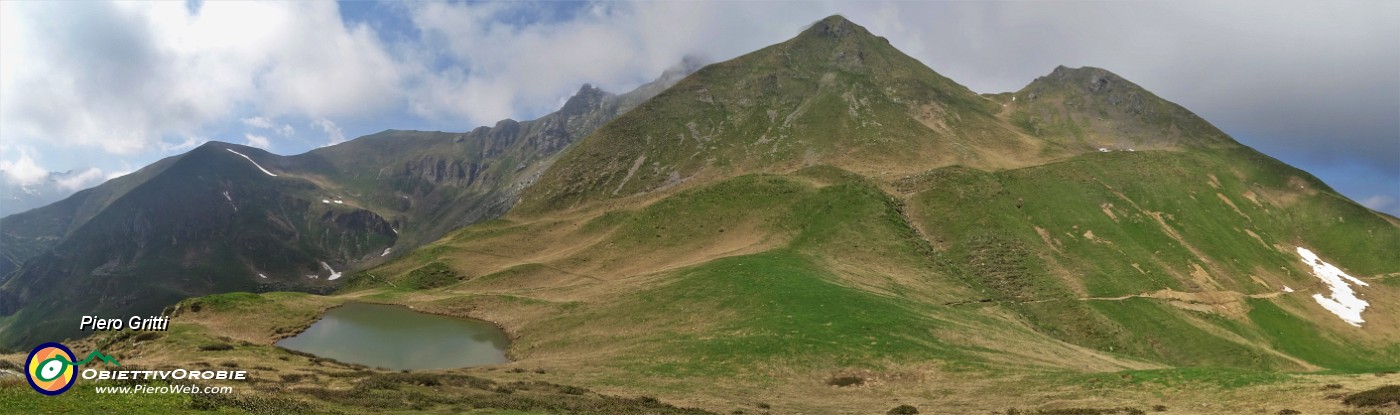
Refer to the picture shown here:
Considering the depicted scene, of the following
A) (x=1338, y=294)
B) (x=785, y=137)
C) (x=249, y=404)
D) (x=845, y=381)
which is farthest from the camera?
(x=785, y=137)

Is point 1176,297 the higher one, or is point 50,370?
point 1176,297

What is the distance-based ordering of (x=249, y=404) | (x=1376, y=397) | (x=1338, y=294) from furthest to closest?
(x=1338, y=294) < (x=1376, y=397) < (x=249, y=404)

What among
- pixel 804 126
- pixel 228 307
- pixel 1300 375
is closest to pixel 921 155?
pixel 804 126

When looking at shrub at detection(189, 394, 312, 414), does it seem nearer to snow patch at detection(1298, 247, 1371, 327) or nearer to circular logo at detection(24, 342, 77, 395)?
circular logo at detection(24, 342, 77, 395)

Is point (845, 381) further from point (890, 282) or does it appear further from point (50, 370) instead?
point (50, 370)

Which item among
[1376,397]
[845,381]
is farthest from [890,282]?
[1376,397]

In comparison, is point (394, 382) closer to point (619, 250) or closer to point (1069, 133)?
point (619, 250)

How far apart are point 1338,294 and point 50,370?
5262 inches

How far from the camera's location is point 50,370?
55.9 feet

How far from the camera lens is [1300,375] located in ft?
98.8

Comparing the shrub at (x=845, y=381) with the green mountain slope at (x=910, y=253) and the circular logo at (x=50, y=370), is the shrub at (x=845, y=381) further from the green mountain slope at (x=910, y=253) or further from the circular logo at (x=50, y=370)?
the circular logo at (x=50, y=370)

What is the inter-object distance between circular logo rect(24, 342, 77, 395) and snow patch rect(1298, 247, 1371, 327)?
122 meters

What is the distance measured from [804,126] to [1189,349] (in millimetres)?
110042

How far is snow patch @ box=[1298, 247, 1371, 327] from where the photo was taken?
80375mm
